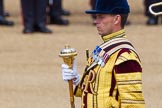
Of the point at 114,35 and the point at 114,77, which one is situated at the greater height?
the point at 114,35

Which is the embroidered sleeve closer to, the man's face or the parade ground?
the man's face

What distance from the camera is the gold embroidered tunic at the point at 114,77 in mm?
4660

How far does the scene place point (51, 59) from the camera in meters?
10.6

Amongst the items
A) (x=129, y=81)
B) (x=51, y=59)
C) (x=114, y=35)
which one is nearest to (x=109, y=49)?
(x=114, y=35)

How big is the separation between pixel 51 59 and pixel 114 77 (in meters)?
5.92

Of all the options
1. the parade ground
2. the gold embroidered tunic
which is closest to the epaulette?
the gold embroidered tunic

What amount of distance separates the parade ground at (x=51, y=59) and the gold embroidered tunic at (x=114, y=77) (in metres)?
3.43

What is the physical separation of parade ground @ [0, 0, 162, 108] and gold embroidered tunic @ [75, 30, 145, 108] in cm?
343

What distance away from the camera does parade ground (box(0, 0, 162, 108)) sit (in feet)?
28.6

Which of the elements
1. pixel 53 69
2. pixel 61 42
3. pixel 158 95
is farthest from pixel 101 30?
pixel 61 42

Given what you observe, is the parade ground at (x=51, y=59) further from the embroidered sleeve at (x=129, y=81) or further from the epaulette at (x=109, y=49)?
the embroidered sleeve at (x=129, y=81)

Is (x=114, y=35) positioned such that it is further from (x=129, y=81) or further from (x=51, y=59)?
(x=51, y=59)

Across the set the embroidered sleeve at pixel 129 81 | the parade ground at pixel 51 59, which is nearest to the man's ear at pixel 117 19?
the embroidered sleeve at pixel 129 81

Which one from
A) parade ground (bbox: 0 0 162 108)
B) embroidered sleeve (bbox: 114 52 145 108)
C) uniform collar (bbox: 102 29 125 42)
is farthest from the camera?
parade ground (bbox: 0 0 162 108)
